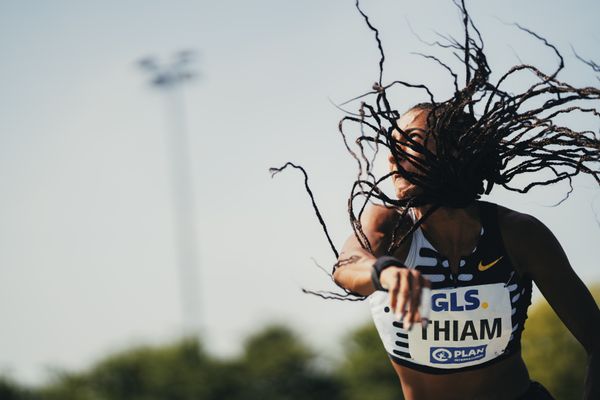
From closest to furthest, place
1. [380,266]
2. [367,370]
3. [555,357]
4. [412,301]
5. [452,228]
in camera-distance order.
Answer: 1. [412,301]
2. [380,266]
3. [452,228]
4. [555,357]
5. [367,370]

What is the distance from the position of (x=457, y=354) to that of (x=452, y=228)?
0.57 m

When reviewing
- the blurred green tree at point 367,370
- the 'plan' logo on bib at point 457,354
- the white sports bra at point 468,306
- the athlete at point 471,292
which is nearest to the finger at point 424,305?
the athlete at point 471,292

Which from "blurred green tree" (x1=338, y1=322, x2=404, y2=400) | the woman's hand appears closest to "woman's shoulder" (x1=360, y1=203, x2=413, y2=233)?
the woman's hand

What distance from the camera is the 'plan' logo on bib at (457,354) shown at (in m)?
3.86

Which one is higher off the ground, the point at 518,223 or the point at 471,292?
the point at 518,223

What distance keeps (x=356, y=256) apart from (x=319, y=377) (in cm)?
1383

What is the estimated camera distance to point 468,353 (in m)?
3.86

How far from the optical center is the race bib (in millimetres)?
3842

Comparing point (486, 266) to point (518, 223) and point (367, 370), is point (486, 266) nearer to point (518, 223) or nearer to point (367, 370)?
point (518, 223)

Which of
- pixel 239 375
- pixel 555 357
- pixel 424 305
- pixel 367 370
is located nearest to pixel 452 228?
pixel 424 305

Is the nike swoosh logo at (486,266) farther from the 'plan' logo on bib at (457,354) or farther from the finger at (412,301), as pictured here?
the finger at (412,301)

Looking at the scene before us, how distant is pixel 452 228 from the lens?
3.98 metres

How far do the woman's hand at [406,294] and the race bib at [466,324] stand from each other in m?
0.98

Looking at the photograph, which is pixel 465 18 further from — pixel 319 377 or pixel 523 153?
pixel 319 377
